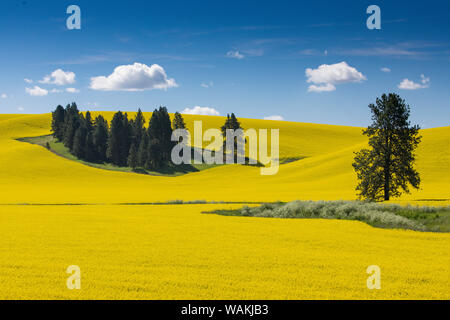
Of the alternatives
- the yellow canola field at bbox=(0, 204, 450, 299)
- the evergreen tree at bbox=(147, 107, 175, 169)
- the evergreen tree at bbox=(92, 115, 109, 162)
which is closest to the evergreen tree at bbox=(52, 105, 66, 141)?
the evergreen tree at bbox=(92, 115, 109, 162)

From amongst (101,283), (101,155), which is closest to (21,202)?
(101,283)

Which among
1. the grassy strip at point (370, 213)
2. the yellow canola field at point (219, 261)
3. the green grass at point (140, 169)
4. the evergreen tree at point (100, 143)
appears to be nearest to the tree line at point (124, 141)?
the evergreen tree at point (100, 143)

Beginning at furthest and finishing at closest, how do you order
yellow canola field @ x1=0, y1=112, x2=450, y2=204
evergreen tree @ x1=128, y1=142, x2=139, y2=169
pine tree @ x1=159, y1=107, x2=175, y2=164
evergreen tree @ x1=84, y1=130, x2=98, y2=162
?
pine tree @ x1=159, y1=107, x2=175, y2=164
evergreen tree @ x1=84, y1=130, x2=98, y2=162
evergreen tree @ x1=128, y1=142, x2=139, y2=169
yellow canola field @ x1=0, y1=112, x2=450, y2=204

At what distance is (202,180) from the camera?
82.5 m

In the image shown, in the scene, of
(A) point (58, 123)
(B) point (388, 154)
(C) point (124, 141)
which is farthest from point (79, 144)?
(B) point (388, 154)

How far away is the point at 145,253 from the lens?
15.6m

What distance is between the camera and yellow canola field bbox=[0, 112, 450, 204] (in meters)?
50.4

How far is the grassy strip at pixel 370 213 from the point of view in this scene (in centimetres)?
2419

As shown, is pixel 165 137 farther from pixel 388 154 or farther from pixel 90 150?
pixel 388 154

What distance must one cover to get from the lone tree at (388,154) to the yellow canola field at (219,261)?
16373 mm

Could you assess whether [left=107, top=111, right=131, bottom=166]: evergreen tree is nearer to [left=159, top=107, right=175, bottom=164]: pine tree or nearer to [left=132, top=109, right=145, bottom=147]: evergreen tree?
[left=132, top=109, right=145, bottom=147]: evergreen tree

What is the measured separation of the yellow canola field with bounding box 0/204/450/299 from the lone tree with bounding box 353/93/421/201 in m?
16.4

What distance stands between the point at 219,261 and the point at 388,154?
30.4 m
